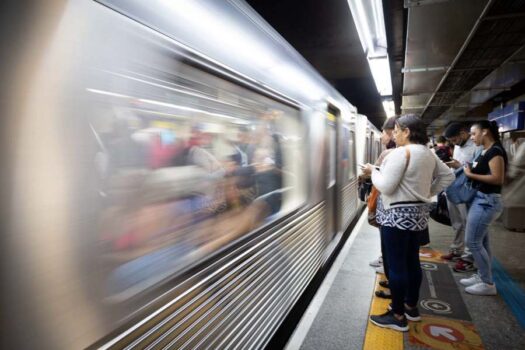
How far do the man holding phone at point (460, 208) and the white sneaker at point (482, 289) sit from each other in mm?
583

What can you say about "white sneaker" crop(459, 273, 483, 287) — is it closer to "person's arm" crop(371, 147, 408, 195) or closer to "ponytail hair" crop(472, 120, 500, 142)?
"ponytail hair" crop(472, 120, 500, 142)

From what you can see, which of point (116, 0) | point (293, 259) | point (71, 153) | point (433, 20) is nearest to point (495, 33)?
point (433, 20)

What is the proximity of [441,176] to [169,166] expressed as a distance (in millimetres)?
2199

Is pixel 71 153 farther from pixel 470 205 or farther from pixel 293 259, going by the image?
pixel 470 205

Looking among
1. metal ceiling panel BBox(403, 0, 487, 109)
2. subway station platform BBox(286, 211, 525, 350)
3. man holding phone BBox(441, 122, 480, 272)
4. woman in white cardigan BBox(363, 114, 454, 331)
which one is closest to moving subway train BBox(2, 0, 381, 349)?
subway station platform BBox(286, 211, 525, 350)

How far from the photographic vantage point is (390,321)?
2650 mm

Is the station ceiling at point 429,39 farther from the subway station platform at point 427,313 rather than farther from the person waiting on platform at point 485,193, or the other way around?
the subway station platform at point 427,313

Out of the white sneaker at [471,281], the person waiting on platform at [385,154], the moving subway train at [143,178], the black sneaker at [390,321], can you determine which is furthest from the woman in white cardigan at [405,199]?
the white sneaker at [471,281]

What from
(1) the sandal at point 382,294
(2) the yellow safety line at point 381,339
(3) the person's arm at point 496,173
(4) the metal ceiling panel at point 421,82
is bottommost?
(2) the yellow safety line at point 381,339

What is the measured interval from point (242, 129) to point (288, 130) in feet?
2.72

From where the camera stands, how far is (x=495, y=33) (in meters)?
4.25

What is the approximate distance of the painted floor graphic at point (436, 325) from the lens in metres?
2.46

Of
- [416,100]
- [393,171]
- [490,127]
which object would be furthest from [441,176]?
[416,100]

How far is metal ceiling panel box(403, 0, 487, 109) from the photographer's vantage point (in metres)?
3.61
